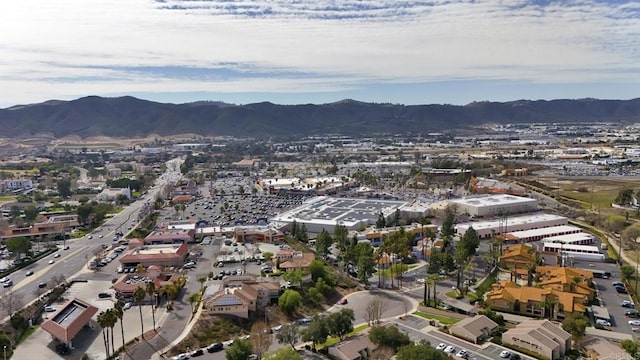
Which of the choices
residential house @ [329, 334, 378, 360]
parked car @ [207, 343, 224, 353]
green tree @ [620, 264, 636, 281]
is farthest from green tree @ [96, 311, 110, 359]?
green tree @ [620, 264, 636, 281]

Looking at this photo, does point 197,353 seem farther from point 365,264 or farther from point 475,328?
point 475,328

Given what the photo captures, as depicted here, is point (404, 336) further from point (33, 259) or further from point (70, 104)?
point (70, 104)

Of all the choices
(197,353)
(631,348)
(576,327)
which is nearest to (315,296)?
(197,353)

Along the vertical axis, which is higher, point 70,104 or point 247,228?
point 70,104

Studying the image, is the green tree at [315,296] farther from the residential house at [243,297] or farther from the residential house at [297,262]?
the residential house at [297,262]

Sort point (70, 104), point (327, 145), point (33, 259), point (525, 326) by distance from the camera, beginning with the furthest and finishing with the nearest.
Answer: point (70, 104) → point (327, 145) → point (33, 259) → point (525, 326)

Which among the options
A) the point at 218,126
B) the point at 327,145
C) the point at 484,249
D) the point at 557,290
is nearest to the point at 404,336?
the point at 557,290

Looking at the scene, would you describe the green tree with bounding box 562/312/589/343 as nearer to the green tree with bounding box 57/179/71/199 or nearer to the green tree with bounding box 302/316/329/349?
the green tree with bounding box 302/316/329/349

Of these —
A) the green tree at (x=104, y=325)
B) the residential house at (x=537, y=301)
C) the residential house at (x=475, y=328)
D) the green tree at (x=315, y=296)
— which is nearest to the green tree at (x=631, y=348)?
the residential house at (x=537, y=301)
